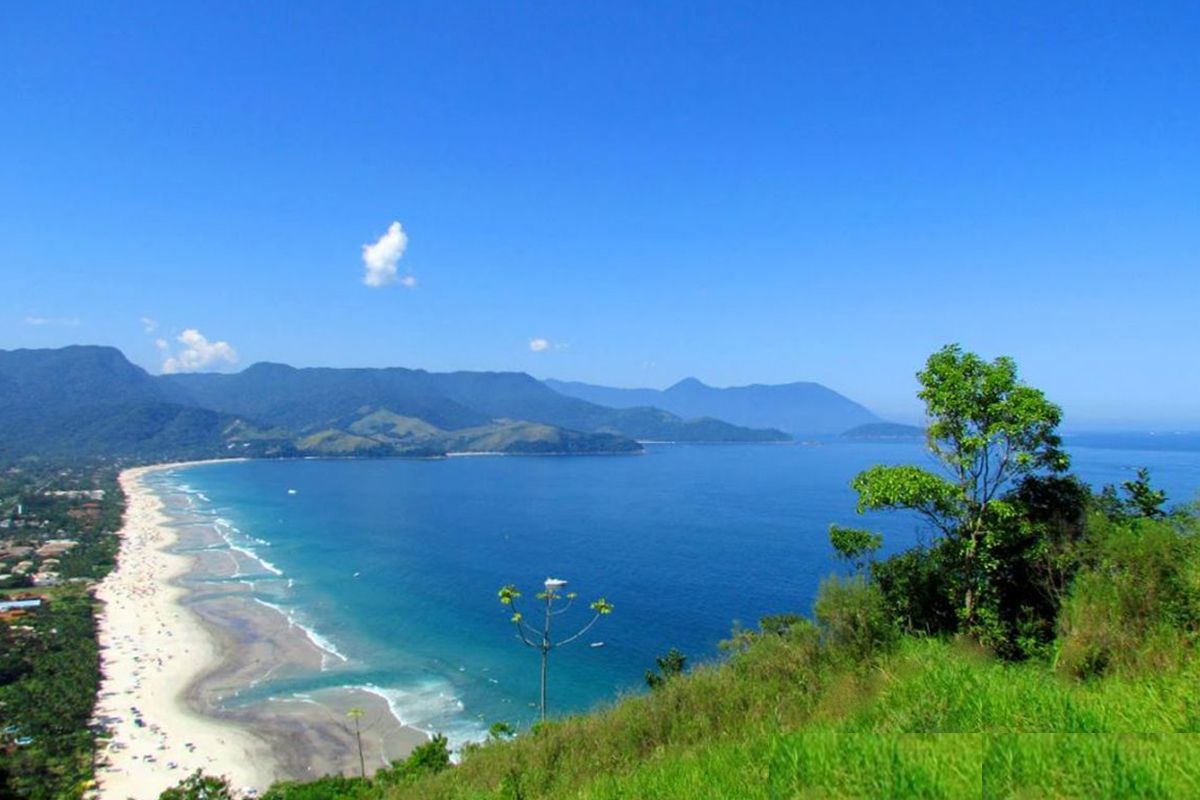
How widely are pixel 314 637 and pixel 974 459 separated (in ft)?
138

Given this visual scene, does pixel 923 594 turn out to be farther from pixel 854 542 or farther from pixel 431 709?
pixel 431 709

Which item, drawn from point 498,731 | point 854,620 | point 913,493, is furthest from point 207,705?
point 913,493

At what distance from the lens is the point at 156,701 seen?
31375mm

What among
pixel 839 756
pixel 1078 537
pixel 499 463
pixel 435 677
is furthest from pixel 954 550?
pixel 499 463

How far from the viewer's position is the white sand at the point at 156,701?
24.5 m

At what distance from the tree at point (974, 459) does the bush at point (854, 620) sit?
1247mm

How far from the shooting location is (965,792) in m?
2.63

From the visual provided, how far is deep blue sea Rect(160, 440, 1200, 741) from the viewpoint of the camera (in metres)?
34.2

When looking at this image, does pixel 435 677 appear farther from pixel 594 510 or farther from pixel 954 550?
pixel 594 510

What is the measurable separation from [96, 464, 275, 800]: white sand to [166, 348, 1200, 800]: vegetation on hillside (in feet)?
70.8

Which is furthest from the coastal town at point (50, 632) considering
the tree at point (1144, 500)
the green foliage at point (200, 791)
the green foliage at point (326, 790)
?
the tree at point (1144, 500)

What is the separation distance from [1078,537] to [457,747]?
23.7m

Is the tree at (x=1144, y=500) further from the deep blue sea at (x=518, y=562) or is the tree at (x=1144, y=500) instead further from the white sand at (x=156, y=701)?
the white sand at (x=156, y=701)

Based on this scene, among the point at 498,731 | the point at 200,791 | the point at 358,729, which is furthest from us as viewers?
the point at 358,729
